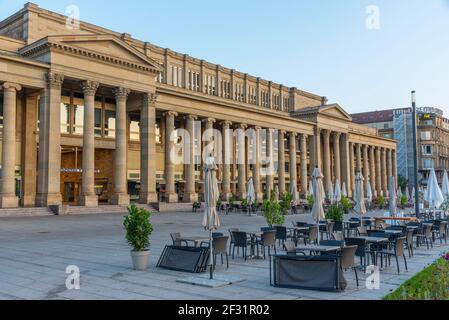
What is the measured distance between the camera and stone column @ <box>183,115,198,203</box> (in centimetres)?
4907

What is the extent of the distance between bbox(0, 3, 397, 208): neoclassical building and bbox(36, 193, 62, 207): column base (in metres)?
0.09

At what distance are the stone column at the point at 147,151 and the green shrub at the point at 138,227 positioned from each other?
31.5 m

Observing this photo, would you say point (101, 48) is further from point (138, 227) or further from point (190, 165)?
point (138, 227)

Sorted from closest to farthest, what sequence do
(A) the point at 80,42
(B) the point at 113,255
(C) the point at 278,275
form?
1. (C) the point at 278,275
2. (B) the point at 113,255
3. (A) the point at 80,42

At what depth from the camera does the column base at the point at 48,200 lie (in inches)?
1426

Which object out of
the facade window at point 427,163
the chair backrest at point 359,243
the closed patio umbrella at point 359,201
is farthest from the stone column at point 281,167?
the facade window at point 427,163

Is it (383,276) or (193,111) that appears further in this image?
(193,111)

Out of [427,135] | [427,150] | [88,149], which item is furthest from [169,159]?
[427,150]

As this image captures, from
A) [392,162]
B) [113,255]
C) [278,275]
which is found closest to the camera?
[278,275]

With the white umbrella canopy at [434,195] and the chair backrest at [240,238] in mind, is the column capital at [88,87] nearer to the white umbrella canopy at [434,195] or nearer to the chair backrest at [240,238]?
the chair backrest at [240,238]

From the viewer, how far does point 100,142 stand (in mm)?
47156

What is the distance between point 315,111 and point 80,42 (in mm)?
42438
